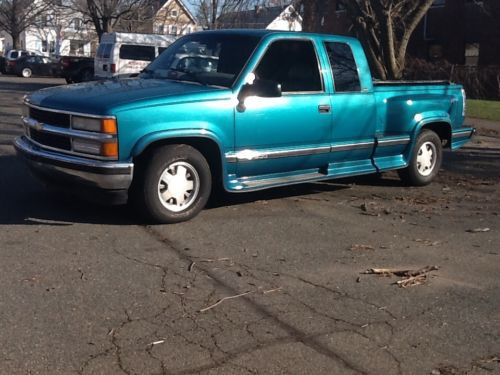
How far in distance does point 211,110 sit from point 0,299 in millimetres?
2766

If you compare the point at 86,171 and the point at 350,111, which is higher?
the point at 350,111

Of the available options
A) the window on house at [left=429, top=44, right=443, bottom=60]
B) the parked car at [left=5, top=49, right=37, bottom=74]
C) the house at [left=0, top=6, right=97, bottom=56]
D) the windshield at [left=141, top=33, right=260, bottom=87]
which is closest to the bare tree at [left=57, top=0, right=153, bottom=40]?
the parked car at [left=5, top=49, right=37, bottom=74]

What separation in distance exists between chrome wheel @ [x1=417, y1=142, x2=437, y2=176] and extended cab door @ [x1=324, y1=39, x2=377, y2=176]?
3.56 ft

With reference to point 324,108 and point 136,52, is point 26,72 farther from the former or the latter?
point 324,108

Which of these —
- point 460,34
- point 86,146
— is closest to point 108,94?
point 86,146

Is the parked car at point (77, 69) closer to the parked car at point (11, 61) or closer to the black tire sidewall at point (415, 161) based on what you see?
the parked car at point (11, 61)

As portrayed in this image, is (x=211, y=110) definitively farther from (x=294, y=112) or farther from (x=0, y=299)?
(x=0, y=299)

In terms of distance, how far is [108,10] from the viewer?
38781mm

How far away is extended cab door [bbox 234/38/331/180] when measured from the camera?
6.79m

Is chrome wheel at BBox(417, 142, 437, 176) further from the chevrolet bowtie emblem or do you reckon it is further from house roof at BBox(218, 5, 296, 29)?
house roof at BBox(218, 5, 296, 29)

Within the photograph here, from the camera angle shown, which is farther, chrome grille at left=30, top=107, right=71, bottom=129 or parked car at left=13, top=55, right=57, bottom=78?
parked car at left=13, top=55, right=57, bottom=78

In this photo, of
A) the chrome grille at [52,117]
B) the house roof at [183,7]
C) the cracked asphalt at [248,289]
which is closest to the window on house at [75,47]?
the house roof at [183,7]

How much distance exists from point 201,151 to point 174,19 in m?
47.6

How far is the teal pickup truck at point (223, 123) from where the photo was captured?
606cm
